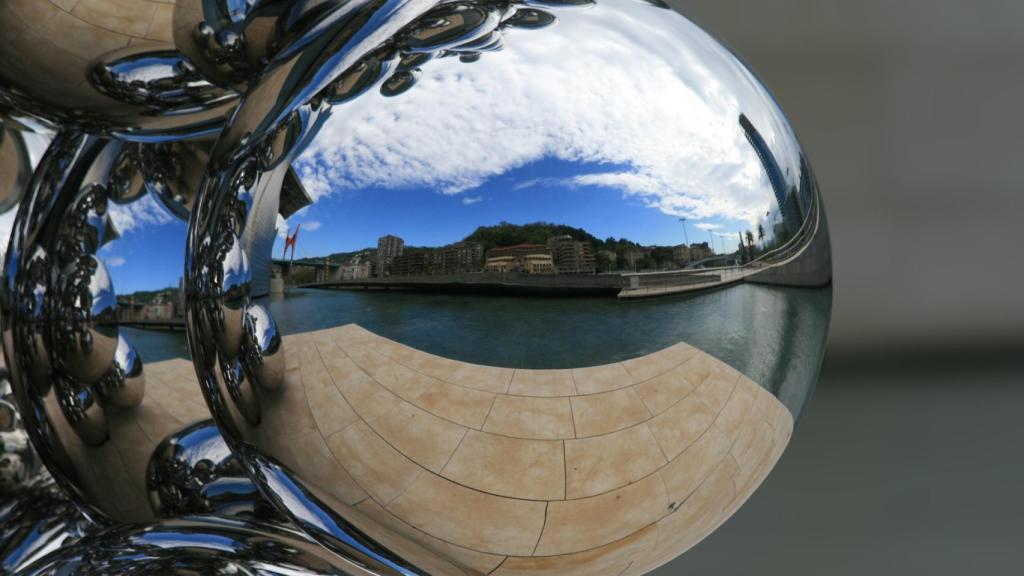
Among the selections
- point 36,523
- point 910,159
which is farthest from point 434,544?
point 910,159

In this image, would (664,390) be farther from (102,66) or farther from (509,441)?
(102,66)

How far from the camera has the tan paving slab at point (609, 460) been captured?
8.7 inches

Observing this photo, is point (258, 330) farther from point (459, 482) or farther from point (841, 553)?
point (841, 553)

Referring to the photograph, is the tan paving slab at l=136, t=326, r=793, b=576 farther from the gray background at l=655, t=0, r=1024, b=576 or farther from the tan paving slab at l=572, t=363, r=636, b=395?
the gray background at l=655, t=0, r=1024, b=576

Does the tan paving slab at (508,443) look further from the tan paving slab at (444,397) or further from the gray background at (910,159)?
the gray background at (910,159)

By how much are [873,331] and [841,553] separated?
173 centimetres

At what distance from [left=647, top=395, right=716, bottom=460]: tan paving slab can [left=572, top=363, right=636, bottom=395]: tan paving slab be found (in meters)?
0.02

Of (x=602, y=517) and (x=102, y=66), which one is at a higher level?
(x=102, y=66)

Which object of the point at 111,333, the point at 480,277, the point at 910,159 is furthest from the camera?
the point at 910,159

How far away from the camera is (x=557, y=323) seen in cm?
21

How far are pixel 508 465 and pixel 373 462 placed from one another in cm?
4

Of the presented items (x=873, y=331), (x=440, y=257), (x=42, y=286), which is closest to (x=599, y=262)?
(x=440, y=257)

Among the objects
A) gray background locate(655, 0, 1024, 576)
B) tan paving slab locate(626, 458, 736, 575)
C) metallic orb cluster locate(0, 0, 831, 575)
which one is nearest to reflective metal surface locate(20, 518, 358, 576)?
metallic orb cluster locate(0, 0, 831, 575)

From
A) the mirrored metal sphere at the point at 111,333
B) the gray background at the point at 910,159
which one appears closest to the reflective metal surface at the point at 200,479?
the mirrored metal sphere at the point at 111,333
